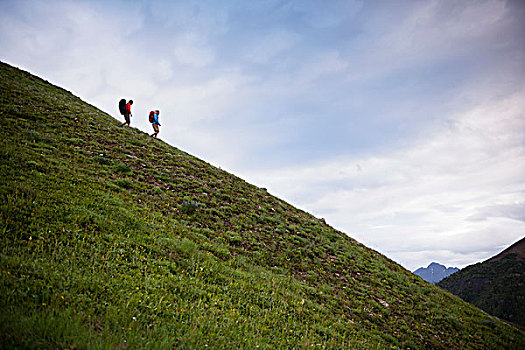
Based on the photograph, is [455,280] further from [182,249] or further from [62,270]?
[62,270]

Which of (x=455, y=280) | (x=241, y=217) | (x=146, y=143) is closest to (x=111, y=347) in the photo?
(x=241, y=217)

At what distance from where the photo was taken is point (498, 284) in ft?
141

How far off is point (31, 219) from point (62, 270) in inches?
103

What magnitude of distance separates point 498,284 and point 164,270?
2232 inches

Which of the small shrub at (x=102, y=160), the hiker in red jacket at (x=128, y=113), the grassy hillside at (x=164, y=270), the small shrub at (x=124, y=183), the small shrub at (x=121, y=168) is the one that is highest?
the hiker in red jacket at (x=128, y=113)

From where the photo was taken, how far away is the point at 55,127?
1889cm

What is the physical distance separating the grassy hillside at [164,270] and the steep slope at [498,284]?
29183mm

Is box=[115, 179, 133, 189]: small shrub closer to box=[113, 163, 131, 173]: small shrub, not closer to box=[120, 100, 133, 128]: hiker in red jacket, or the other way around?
box=[113, 163, 131, 173]: small shrub

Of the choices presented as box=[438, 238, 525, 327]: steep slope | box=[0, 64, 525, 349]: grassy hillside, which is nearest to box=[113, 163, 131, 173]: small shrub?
box=[0, 64, 525, 349]: grassy hillside

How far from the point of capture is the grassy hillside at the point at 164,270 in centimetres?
539

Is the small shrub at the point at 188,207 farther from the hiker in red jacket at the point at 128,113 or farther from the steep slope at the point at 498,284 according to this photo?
the steep slope at the point at 498,284

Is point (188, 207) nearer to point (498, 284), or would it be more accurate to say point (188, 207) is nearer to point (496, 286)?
point (496, 286)

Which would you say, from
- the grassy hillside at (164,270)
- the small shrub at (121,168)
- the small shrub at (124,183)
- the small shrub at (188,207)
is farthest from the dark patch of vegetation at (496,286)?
the small shrub at (121,168)

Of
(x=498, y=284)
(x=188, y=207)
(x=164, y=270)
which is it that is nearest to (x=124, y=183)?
(x=188, y=207)
